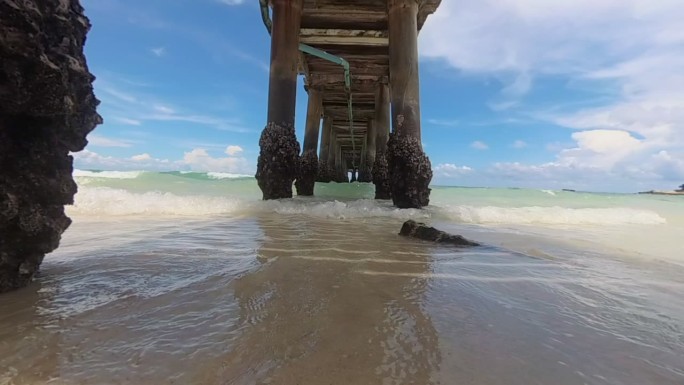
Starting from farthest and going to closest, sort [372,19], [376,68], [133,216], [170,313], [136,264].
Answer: [376,68] → [372,19] → [133,216] → [136,264] → [170,313]

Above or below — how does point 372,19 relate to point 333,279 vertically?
above

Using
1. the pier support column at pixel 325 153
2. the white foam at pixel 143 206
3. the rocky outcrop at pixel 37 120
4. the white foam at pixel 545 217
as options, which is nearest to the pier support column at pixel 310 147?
the pier support column at pixel 325 153

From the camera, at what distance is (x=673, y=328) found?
150 cm

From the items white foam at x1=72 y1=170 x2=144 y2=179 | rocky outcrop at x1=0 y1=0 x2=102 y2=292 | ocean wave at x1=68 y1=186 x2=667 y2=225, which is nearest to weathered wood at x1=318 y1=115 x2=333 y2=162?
white foam at x1=72 y1=170 x2=144 y2=179

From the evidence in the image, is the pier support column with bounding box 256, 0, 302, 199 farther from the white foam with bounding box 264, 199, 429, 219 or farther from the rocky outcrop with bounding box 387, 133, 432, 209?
the rocky outcrop with bounding box 387, 133, 432, 209

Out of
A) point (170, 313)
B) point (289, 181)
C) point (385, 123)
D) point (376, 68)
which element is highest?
point (376, 68)

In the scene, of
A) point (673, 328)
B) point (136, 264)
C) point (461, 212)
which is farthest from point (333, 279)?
point (461, 212)

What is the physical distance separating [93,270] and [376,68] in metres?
12.1

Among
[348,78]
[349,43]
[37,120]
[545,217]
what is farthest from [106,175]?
[37,120]

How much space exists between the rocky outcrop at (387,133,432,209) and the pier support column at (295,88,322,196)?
4582 millimetres

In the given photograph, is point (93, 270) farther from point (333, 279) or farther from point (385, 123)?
point (385, 123)

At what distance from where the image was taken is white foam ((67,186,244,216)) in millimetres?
5199

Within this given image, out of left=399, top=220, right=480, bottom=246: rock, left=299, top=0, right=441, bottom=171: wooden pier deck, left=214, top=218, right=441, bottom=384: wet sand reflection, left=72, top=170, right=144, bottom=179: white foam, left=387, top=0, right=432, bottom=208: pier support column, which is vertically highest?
left=299, top=0, right=441, bottom=171: wooden pier deck

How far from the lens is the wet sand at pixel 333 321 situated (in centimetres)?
107
